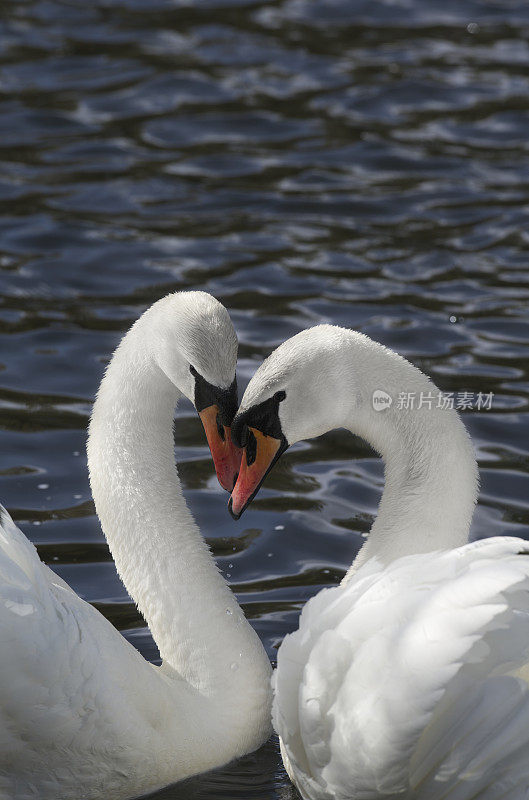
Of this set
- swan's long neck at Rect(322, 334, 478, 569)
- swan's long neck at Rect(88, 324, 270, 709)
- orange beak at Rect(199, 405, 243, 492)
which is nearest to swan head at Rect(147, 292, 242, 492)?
orange beak at Rect(199, 405, 243, 492)

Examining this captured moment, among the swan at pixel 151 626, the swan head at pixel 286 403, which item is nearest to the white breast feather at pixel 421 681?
the swan at pixel 151 626

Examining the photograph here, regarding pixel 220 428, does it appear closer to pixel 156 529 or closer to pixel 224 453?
pixel 224 453

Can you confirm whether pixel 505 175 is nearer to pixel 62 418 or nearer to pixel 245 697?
pixel 62 418

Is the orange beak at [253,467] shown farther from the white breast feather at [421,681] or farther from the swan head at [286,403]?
the white breast feather at [421,681]

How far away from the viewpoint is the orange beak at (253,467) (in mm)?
5496

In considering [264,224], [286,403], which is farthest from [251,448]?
[264,224]

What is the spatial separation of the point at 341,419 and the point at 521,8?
10690 millimetres

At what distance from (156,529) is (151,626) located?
1.23 feet

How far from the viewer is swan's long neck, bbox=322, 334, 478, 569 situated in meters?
5.45

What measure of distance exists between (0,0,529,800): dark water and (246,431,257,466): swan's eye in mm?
1132

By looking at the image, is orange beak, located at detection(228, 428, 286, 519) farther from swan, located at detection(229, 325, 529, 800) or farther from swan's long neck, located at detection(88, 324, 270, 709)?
swan, located at detection(229, 325, 529, 800)

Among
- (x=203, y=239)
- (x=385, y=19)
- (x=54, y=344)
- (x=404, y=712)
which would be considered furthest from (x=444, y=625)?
(x=385, y=19)

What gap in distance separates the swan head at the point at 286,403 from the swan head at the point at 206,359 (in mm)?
56

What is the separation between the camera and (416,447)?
5512mm
